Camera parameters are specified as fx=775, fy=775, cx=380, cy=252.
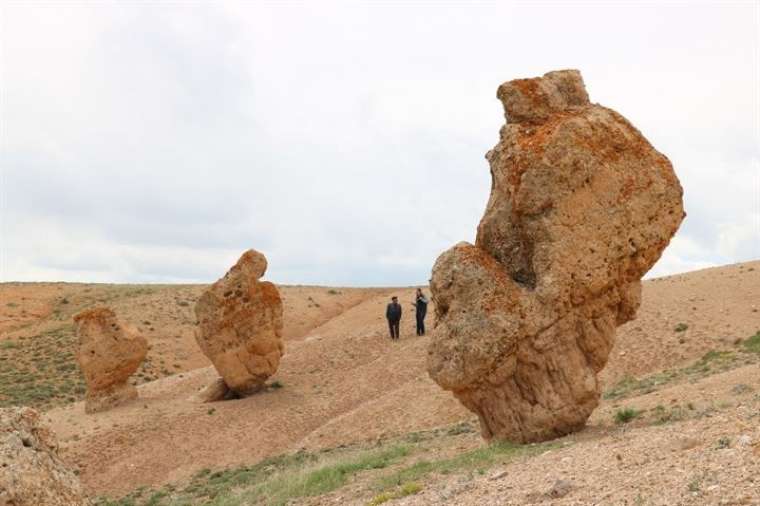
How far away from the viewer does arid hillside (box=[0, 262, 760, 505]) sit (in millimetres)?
8406

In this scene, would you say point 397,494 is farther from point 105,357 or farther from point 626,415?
point 105,357

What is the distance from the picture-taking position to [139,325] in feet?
152

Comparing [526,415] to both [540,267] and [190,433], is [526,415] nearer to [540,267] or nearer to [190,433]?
[540,267]

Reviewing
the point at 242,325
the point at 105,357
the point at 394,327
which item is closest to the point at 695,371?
the point at 242,325

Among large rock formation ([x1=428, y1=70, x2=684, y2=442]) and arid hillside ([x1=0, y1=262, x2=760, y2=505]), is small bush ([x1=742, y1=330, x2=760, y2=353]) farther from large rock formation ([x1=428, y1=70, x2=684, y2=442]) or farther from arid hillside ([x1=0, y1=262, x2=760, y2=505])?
large rock formation ([x1=428, y1=70, x2=684, y2=442])

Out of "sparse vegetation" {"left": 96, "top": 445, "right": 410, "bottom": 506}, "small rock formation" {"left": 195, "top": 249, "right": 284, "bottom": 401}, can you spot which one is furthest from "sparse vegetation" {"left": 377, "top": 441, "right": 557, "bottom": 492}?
"small rock formation" {"left": 195, "top": 249, "right": 284, "bottom": 401}

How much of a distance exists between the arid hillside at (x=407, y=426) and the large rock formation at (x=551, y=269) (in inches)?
38.8

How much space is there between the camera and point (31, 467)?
822cm

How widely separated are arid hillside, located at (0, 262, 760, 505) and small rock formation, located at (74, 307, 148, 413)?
73cm

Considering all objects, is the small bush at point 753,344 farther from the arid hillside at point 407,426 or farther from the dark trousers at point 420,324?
the dark trousers at point 420,324

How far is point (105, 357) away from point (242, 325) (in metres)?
4.88

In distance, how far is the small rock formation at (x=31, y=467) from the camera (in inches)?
309

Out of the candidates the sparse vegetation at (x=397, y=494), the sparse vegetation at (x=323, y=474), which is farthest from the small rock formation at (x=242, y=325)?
the sparse vegetation at (x=397, y=494)

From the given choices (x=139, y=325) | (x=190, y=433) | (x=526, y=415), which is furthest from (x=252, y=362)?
(x=139, y=325)
